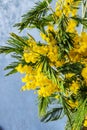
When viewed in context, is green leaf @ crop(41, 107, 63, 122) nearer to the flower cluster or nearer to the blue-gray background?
the flower cluster

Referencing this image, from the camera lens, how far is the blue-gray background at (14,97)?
10.7ft

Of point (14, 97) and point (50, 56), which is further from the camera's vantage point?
point (14, 97)

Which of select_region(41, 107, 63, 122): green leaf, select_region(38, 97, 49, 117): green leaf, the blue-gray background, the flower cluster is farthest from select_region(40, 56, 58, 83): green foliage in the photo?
the blue-gray background

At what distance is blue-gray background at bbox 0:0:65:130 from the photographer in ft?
10.7

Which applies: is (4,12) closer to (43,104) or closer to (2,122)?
(2,122)

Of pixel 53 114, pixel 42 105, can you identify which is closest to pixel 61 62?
pixel 42 105

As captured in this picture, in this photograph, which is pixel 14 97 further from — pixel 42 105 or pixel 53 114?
pixel 42 105

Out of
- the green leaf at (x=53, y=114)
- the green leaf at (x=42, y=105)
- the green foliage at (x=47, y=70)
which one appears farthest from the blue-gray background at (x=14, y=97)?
the green foliage at (x=47, y=70)

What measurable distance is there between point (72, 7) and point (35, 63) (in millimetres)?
390

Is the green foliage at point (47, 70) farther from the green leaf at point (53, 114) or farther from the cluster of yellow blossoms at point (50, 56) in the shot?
the green leaf at point (53, 114)

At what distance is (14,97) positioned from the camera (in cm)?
339

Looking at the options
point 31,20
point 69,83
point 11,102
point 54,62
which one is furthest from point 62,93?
point 11,102

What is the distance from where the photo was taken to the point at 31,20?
6.91ft

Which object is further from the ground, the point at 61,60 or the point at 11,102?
the point at 61,60
